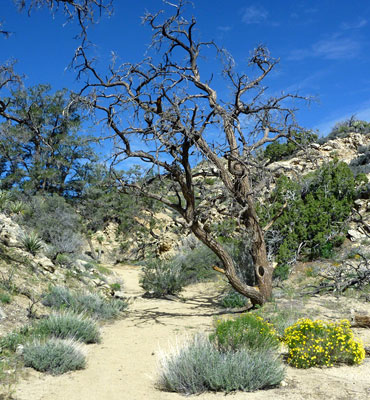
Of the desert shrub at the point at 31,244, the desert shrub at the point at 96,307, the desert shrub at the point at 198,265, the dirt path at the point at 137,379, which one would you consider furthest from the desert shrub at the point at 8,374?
the desert shrub at the point at 198,265

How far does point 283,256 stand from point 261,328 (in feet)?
27.6

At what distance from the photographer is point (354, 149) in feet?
81.2

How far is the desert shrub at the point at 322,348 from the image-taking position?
547 cm

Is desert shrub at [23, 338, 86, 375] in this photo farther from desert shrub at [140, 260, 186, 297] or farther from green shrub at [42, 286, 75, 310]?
desert shrub at [140, 260, 186, 297]

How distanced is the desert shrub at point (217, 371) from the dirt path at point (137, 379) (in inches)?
4.3

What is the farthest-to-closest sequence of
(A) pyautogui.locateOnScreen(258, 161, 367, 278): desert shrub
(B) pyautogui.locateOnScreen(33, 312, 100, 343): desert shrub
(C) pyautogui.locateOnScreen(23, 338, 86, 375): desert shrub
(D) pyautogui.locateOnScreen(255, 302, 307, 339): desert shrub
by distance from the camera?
(A) pyautogui.locateOnScreen(258, 161, 367, 278): desert shrub < (D) pyautogui.locateOnScreen(255, 302, 307, 339): desert shrub < (B) pyautogui.locateOnScreen(33, 312, 100, 343): desert shrub < (C) pyautogui.locateOnScreen(23, 338, 86, 375): desert shrub

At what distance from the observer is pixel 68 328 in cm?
698

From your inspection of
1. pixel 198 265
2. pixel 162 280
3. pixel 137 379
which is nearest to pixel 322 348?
pixel 137 379

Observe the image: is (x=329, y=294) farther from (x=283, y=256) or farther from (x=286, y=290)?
(x=283, y=256)

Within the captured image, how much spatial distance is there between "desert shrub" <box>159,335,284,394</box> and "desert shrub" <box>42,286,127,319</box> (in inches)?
165

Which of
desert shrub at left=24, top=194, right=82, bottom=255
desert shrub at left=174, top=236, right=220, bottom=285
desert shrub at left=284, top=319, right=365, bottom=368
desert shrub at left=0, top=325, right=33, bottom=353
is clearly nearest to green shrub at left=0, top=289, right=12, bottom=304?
desert shrub at left=0, top=325, right=33, bottom=353

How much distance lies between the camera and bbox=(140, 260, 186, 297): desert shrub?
13.3 metres

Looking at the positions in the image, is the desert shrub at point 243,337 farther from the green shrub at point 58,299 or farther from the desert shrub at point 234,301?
the desert shrub at point 234,301

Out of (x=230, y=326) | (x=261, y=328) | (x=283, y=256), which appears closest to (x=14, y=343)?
(x=230, y=326)
